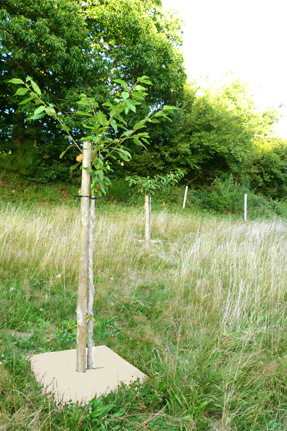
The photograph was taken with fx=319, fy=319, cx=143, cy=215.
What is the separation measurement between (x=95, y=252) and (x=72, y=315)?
162cm

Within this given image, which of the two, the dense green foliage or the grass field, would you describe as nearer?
the grass field

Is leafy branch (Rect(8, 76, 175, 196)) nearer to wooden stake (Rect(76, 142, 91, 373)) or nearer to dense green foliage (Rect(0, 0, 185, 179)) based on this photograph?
wooden stake (Rect(76, 142, 91, 373))

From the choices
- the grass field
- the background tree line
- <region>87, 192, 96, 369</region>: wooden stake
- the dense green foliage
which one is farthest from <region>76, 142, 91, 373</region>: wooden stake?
the dense green foliage

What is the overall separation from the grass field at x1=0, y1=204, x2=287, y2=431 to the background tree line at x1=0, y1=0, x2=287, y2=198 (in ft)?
12.4

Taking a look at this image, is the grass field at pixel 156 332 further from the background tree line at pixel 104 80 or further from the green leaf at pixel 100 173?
the background tree line at pixel 104 80

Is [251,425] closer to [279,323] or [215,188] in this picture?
[279,323]

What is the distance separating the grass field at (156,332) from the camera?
171cm

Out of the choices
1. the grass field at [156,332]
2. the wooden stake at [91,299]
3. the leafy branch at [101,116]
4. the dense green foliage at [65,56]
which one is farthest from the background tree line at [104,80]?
the wooden stake at [91,299]

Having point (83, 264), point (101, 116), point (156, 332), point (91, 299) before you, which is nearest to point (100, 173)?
point (101, 116)

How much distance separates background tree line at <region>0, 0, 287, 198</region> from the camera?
9.25 m

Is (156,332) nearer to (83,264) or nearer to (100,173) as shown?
(83,264)

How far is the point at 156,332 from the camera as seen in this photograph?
264 centimetres

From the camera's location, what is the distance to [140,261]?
4.59m

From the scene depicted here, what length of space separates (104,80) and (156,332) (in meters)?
11.4
